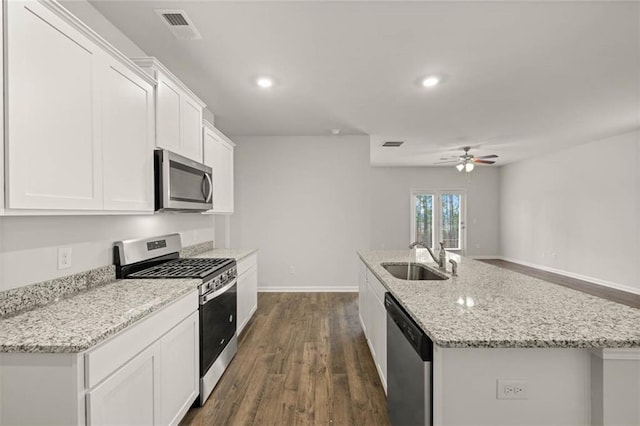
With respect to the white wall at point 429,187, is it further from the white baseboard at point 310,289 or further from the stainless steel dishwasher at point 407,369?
the stainless steel dishwasher at point 407,369

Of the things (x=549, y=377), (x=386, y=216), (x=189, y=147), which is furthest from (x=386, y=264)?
(x=386, y=216)

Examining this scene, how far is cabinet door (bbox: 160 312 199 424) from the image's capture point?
169cm

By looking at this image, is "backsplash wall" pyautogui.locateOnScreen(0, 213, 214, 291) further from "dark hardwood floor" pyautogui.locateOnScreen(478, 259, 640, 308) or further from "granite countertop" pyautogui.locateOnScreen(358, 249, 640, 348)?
"dark hardwood floor" pyautogui.locateOnScreen(478, 259, 640, 308)

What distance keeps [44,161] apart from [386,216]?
27.5 feet

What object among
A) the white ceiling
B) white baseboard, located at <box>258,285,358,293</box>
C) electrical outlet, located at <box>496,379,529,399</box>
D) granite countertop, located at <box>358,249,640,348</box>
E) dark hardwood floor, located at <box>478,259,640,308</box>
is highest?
the white ceiling

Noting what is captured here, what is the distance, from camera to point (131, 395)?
141 cm

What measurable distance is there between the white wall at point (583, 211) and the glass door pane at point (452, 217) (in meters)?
1.36

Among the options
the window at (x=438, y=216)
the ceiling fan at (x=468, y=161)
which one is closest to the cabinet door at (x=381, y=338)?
the ceiling fan at (x=468, y=161)

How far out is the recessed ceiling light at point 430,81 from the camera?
303 centimetres

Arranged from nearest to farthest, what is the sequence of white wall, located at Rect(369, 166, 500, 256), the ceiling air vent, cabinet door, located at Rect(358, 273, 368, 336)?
the ceiling air vent
cabinet door, located at Rect(358, 273, 368, 336)
white wall, located at Rect(369, 166, 500, 256)

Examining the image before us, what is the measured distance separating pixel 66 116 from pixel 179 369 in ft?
4.84

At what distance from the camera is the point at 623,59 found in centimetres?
267

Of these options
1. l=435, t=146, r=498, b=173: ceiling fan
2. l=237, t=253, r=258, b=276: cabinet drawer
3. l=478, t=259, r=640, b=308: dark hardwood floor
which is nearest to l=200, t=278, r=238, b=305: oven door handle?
l=237, t=253, r=258, b=276: cabinet drawer

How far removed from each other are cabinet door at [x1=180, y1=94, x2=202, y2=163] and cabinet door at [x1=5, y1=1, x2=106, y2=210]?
94cm
